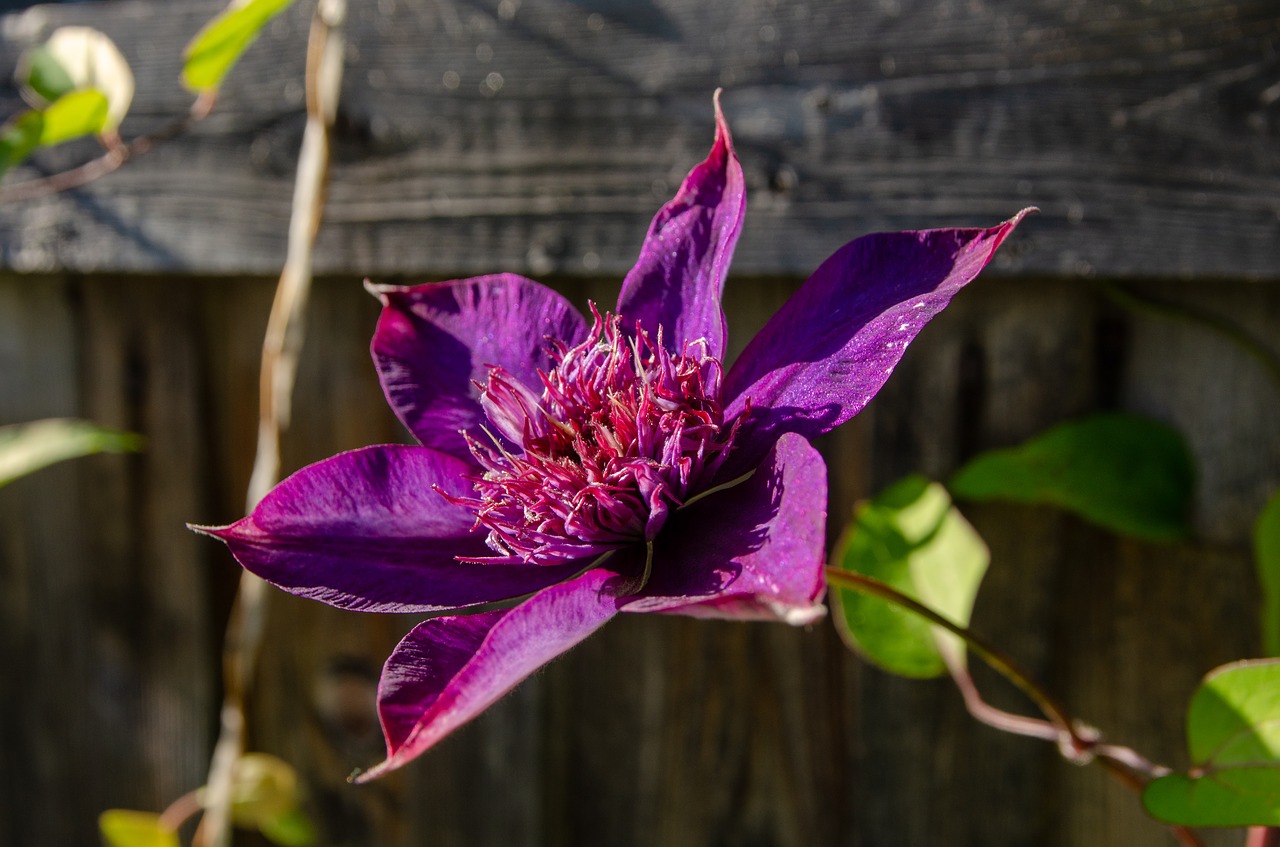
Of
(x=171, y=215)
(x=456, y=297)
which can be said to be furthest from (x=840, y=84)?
(x=171, y=215)

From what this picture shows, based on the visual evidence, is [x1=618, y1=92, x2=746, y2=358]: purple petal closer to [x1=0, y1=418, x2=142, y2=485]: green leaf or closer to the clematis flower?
the clematis flower

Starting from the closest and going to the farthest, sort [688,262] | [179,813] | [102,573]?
[688,262]
[179,813]
[102,573]

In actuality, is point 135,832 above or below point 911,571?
below

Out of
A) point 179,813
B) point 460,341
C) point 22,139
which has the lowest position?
point 179,813

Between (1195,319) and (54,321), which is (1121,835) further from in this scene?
(54,321)

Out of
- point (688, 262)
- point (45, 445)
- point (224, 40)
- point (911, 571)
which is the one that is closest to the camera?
point (688, 262)

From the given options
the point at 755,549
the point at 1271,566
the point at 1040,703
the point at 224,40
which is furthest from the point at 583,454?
the point at 1271,566

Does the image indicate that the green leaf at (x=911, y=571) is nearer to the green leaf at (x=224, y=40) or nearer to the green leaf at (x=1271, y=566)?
the green leaf at (x=1271, y=566)

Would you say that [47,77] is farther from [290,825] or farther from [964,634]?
[964,634]
